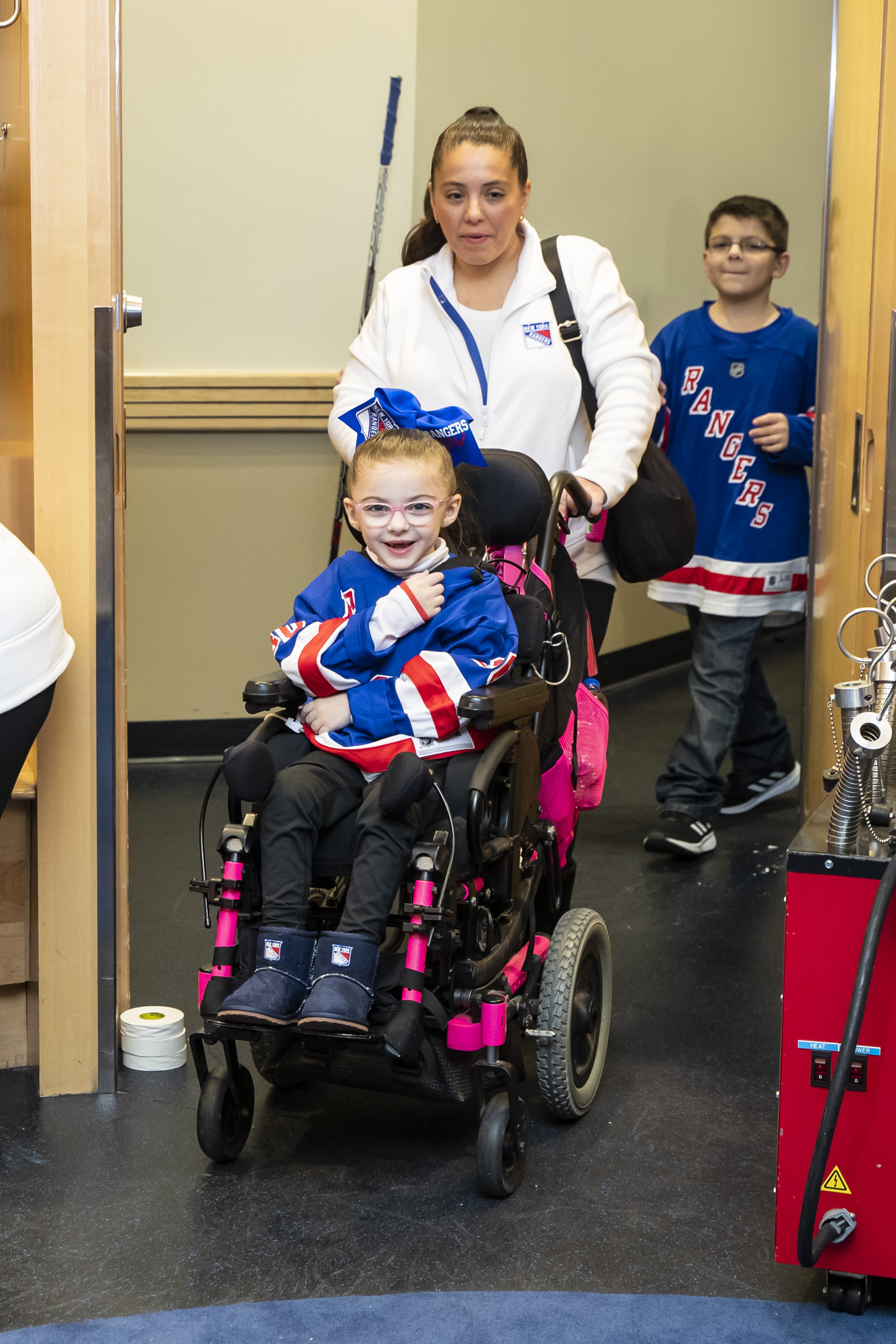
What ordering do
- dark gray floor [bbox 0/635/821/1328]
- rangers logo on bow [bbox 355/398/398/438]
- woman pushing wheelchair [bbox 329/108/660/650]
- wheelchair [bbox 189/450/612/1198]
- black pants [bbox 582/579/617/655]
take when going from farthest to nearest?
1. black pants [bbox 582/579/617/655]
2. woman pushing wheelchair [bbox 329/108/660/650]
3. rangers logo on bow [bbox 355/398/398/438]
4. wheelchair [bbox 189/450/612/1198]
5. dark gray floor [bbox 0/635/821/1328]

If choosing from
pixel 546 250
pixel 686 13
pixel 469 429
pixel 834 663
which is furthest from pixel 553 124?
pixel 469 429

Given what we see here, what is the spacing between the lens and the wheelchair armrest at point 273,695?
2.25 metres

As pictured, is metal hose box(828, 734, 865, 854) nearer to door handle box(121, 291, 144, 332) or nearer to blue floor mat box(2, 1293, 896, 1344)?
blue floor mat box(2, 1293, 896, 1344)

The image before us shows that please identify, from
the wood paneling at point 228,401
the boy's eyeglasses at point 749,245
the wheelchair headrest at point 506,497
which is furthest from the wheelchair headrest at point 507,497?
the wood paneling at point 228,401

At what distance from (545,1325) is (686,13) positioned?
17.0 ft

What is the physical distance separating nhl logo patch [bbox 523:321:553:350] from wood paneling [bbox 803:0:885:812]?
0.61m

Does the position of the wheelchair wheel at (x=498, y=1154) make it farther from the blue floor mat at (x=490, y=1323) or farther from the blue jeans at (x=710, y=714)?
the blue jeans at (x=710, y=714)

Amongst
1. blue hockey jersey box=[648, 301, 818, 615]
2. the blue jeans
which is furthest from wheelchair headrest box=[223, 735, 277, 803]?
blue hockey jersey box=[648, 301, 818, 615]

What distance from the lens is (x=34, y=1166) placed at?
2.23 metres

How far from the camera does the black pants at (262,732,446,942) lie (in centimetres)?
205

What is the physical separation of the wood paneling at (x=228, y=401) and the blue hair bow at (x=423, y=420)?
6.98 ft

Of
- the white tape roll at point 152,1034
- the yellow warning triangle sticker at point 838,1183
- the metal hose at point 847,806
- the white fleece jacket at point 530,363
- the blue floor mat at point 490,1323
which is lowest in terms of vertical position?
the blue floor mat at point 490,1323

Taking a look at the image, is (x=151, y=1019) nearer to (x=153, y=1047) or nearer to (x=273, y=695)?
(x=153, y=1047)

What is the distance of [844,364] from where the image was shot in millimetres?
3023
